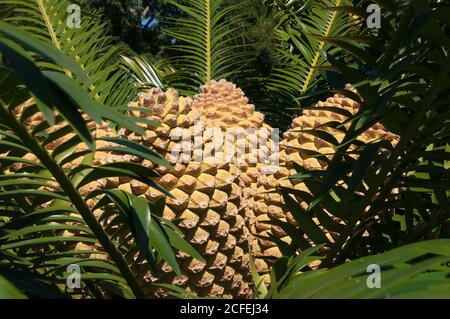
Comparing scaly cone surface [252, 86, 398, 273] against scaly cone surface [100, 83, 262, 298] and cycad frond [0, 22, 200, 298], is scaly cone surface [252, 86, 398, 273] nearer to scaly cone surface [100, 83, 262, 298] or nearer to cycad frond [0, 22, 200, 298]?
scaly cone surface [100, 83, 262, 298]

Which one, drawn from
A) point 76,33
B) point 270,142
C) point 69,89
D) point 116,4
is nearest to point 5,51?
→ point 69,89

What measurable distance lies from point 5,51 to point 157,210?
50 centimetres

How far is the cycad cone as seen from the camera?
3.67ft

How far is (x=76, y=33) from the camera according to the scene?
1653 mm

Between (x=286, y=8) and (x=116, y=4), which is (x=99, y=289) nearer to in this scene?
(x=286, y=8)

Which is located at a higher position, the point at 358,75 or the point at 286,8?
the point at 286,8

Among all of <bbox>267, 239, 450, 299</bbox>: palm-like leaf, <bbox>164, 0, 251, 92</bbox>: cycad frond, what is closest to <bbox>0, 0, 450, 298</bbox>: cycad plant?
<bbox>267, 239, 450, 299</bbox>: palm-like leaf

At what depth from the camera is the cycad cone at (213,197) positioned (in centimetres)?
112

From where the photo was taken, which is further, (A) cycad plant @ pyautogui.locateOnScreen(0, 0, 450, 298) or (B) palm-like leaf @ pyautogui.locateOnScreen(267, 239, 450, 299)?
(A) cycad plant @ pyautogui.locateOnScreen(0, 0, 450, 298)
